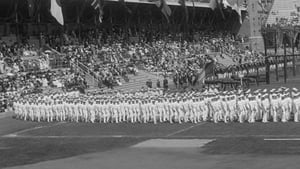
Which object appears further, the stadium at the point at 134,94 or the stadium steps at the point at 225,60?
the stadium steps at the point at 225,60

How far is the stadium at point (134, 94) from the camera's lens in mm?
19969

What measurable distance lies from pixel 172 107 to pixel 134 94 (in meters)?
4.85

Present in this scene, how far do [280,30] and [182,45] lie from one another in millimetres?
11988

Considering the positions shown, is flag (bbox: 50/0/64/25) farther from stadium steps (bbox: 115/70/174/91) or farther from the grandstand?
the grandstand

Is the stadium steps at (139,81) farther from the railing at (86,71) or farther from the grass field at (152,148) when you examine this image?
the grass field at (152,148)

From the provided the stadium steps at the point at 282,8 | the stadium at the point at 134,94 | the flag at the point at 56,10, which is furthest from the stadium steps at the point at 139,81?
the stadium steps at the point at 282,8

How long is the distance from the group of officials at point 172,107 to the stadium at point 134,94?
6 centimetres

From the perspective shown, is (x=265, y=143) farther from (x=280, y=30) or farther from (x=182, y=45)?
(x=182, y=45)

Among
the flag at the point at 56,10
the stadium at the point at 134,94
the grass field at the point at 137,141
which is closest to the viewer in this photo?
the grass field at the point at 137,141

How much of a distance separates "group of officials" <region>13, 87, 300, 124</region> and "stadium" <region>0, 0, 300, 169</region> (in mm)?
56

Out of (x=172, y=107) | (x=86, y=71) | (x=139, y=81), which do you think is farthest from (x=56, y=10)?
(x=172, y=107)

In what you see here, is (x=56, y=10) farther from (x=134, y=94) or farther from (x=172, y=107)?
(x=172, y=107)

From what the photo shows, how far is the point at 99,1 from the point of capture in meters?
44.0

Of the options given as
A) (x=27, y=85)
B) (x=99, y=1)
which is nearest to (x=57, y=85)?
(x=27, y=85)
